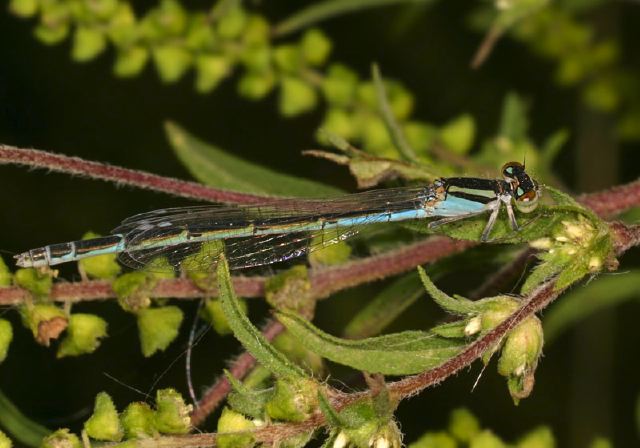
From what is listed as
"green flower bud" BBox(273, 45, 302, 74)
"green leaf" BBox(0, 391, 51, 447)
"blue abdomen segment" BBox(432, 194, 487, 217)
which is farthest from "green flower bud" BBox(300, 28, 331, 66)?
"green leaf" BBox(0, 391, 51, 447)

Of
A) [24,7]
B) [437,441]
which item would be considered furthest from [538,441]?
[24,7]

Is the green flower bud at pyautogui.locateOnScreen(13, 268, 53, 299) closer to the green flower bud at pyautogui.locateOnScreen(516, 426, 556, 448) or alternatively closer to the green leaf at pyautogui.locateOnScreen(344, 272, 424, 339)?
the green leaf at pyautogui.locateOnScreen(344, 272, 424, 339)

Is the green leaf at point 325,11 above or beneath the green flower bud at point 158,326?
above

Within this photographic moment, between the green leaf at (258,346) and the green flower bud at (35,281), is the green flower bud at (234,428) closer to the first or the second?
the green leaf at (258,346)

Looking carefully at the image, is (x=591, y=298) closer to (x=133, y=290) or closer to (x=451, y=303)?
(x=451, y=303)

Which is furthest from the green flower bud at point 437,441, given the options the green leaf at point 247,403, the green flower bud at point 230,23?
the green flower bud at point 230,23

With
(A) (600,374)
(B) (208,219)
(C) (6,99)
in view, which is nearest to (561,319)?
(A) (600,374)
